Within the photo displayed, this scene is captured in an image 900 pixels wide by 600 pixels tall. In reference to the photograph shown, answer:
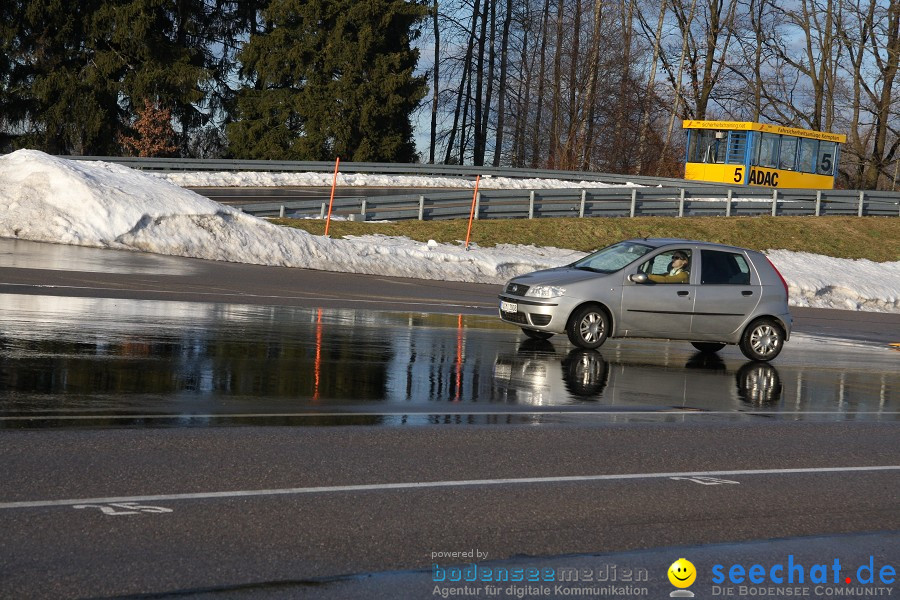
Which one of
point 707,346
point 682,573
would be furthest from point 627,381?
point 682,573

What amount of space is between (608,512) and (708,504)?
0.77 metres

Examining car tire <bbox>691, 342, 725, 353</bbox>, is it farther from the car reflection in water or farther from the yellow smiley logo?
the yellow smiley logo

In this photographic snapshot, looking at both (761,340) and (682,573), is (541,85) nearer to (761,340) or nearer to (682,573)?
(761,340)

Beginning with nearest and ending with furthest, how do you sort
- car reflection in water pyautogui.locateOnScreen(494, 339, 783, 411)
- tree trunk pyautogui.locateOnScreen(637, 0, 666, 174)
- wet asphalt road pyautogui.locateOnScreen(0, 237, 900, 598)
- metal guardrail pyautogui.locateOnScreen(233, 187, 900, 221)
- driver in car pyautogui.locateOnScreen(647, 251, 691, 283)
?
wet asphalt road pyautogui.locateOnScreen(0, 237, 900, 598) < car reflection in water pyautogui.locateOnScreen(494, 339, 783, 411) < driver in car pyautogui.locateOnScreen(647, 251, 691, 283) < metal guardrail pyautogui.locateOnScreen(233, 187, 900, 221) < tree trunk pyautogui.locateOnScreen(637, 0, 666, 174)

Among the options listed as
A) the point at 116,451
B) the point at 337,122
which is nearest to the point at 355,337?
the point at 116,451

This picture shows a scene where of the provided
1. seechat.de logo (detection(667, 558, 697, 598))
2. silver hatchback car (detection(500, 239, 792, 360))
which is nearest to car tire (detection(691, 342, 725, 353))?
silver hatchback car (detection(500, 239, 792, 360))

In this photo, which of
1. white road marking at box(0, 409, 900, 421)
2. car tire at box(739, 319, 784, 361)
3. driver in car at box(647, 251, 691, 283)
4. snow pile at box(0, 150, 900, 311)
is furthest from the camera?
snow pile at box(0, 150, 900, 311)

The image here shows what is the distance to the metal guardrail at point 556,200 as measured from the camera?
107 ft

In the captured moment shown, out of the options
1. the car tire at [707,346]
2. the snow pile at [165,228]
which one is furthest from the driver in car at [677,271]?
the snow pile at [165,228]

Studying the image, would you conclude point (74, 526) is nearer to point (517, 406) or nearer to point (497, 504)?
point (497, 504)

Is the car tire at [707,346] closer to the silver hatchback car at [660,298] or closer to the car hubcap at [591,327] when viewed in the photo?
the silver hatchback car at [660,298]

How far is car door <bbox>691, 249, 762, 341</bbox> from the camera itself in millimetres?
15234

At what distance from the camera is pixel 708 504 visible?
7086 mm

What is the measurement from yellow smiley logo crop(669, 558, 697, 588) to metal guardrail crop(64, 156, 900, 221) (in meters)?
25.6
